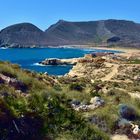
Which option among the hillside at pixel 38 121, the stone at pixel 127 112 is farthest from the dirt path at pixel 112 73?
the hillside at pixel 38 121

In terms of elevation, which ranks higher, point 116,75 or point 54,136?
point 54,136

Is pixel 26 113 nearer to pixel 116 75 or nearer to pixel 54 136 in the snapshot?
pixel 54 136

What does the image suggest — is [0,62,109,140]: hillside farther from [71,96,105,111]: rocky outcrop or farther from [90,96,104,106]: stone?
[90,96,104,106]: stone

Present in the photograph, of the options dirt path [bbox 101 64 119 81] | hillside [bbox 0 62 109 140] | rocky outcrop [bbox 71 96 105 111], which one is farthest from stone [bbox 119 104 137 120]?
dirt path [bbox 101 64 119 81]

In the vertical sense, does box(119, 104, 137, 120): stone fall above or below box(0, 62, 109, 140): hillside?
below

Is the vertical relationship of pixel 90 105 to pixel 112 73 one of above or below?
above

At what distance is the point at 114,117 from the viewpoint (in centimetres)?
1647

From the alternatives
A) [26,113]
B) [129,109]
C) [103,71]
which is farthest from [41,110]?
[103,71]

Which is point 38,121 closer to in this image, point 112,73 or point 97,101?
point 97,101

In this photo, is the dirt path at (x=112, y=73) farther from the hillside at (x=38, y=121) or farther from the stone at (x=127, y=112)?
the hillside at (x=38, y=121)

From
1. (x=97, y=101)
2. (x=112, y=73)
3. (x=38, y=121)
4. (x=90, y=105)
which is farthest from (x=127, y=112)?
(x=112, y=73)

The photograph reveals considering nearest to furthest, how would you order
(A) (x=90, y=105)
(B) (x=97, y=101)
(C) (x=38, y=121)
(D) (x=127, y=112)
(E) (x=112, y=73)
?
(C) (x=38, y=121), (D) (x=127, y=112), (A) (x=90, y=105), (B) (x=97, y=101), (E) (x=112, y=73)

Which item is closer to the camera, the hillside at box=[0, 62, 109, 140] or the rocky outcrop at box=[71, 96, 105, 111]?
the hillside at box=[0, 62, 109, 140]

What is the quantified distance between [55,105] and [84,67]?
68.6m
